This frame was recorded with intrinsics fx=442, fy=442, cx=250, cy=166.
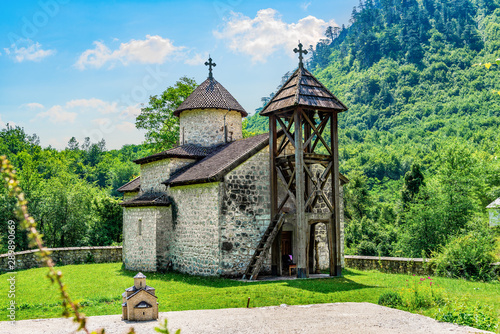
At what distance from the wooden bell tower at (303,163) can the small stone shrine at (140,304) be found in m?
7.05

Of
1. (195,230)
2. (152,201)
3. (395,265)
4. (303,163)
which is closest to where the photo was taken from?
(303,163)

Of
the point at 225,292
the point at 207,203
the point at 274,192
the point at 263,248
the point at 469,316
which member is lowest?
the point at 225,292

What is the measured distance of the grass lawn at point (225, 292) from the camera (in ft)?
35.4

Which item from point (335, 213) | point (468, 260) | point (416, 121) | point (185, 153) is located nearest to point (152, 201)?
point (185, 153)

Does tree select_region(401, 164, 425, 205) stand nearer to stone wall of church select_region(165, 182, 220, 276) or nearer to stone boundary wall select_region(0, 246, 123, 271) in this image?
stone wall of church select_region(165, 182, 220, 276)

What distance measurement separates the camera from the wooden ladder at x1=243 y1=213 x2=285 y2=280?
627 inches

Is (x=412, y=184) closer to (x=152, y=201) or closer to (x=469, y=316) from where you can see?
(x=152, y=201)

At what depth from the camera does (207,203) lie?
16.9 metres

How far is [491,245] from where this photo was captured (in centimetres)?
1553

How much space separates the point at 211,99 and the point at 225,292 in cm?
1188

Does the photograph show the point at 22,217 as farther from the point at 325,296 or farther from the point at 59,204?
the point at 59,204

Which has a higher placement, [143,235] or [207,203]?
[207,203]

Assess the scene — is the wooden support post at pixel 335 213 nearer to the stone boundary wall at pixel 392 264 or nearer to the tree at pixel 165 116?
the stone boundary wall at pixel 392 264

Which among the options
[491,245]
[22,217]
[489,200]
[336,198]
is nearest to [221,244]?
[336,198]
